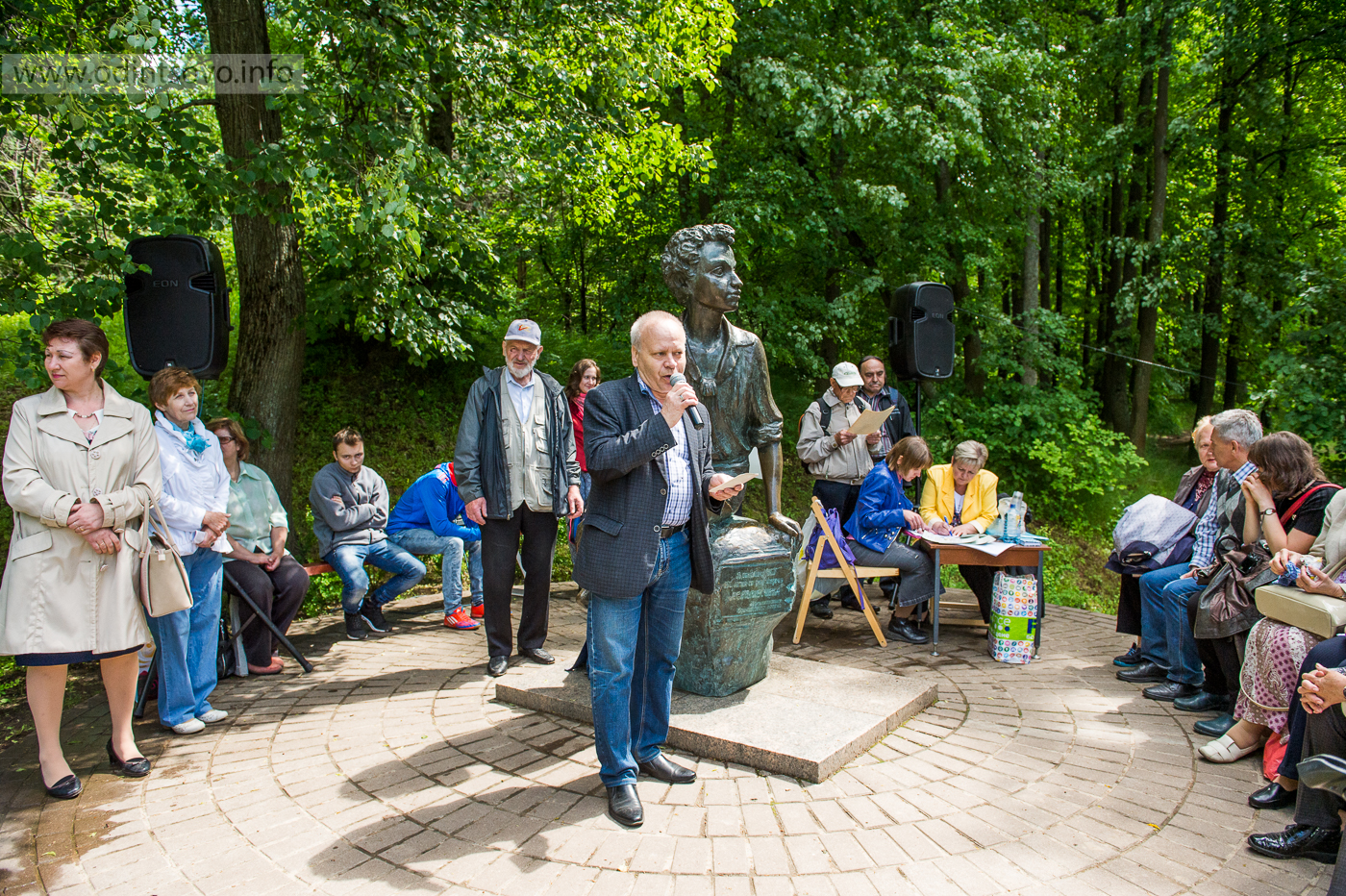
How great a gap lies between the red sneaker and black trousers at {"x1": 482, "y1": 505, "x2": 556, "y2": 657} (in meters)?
1.16

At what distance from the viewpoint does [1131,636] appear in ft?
19.5

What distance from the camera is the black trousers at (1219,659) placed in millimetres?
4184

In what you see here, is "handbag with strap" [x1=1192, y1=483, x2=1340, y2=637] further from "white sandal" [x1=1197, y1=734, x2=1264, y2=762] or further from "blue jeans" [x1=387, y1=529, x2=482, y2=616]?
"blue jeans" [x1=387, y1=529, x2=482, y2=616]

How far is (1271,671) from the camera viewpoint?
11.9 ft

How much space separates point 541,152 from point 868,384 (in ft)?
11.6

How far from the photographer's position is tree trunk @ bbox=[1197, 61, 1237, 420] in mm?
11320

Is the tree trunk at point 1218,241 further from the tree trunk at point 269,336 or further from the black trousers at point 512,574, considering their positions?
the tree trunk at point 269,336

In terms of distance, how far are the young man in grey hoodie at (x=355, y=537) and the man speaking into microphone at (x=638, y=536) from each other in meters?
3.18

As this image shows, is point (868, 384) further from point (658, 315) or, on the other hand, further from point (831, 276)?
point (831, 276)

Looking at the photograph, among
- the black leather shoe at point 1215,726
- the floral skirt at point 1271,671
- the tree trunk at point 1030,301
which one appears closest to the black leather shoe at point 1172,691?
the black leather shoe at point 1215,726

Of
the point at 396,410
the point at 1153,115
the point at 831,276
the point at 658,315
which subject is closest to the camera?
the point at 658,315

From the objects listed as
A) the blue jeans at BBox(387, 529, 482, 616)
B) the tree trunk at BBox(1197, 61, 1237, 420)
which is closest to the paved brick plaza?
the blue jeans at BBox(387, 529, 482, 616)

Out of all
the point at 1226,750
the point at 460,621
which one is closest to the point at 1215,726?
the point at 1226,750

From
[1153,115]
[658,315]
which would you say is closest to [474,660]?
[658,315]
